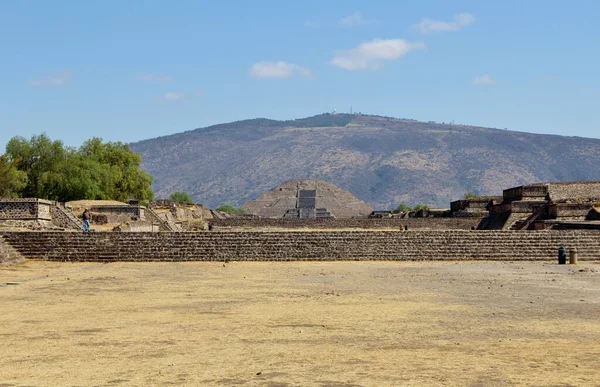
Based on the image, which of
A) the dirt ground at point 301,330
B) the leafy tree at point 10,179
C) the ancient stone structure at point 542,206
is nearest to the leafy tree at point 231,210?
the leafy tree at point 10,179

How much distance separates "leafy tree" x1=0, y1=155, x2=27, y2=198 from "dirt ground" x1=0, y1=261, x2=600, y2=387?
29291mm

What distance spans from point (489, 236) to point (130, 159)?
133 ft

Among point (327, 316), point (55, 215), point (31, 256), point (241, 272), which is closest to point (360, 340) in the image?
point (327, 316)

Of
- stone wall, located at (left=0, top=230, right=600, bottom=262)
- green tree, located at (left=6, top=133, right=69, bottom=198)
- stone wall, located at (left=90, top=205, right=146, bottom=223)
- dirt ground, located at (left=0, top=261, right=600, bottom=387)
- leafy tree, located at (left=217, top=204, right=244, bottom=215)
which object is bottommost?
dirt ground, located at (left=0, top=261, right=600, bottom=387)

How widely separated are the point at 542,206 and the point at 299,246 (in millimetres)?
19447

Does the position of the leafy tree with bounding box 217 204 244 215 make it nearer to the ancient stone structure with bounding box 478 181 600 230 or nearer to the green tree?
the green tree

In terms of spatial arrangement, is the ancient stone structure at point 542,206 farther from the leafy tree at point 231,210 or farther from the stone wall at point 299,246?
the leafy tree at point 231,210

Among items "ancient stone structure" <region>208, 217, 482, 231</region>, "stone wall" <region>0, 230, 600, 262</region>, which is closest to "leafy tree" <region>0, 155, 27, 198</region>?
"ancient stone structure" <region>208, 217, 482, 231</region>

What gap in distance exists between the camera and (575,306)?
15125 millimetres

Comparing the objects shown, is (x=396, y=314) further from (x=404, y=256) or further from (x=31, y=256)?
(x=31, y=256)

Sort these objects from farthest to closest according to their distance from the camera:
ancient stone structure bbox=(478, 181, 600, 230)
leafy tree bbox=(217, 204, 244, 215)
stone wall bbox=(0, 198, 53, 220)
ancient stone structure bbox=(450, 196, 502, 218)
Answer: leafy tree bbox=(217, 204, 244, 215) → ancient stone structure bbox=(450, 196, 502, 218) → ancient stone structure bbox=(478, 181, 600, 230) → stone wall bbox=(0, 198, 53, 220)

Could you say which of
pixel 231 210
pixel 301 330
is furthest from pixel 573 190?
pixel 231 210

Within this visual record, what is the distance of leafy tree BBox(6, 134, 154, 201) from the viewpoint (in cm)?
5500

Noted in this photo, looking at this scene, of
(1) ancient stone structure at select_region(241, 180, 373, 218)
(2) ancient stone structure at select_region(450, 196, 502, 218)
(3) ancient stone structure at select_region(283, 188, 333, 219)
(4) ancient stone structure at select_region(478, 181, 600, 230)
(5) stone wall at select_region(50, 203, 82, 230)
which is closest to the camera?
(5) stone wall at select_region(50, 203, 82, 230)
